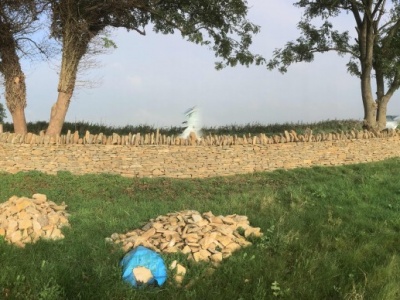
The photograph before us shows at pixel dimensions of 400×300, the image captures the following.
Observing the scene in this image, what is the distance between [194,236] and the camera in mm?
6422

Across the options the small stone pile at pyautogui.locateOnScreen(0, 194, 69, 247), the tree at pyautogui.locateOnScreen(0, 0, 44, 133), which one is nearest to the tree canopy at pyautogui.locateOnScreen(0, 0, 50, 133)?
the tree at pyautogui.locateOnScreen(0, 0, 44, 133)

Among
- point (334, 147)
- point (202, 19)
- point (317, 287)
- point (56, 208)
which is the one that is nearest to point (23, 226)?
point (56, 208)

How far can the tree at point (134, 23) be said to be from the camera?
642 inches

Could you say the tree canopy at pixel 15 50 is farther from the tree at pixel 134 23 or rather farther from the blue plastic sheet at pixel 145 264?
the blue plastic sheet at pixel 145 264

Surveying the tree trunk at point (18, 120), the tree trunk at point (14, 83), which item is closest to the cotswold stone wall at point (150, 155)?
the tree trunk at point (18, 120)

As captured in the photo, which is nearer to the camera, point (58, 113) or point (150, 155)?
point (150, 155)

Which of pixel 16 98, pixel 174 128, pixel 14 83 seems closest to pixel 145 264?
pixel 16 98

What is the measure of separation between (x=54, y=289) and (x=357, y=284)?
12.1ft

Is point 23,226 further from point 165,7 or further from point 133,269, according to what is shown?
point 165,7

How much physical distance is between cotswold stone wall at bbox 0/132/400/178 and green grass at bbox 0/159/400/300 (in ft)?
8.04

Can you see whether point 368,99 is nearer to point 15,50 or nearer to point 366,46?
point 366,46

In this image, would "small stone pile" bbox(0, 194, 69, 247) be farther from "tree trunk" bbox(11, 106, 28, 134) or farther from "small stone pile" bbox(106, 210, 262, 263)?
"tree trunk" bbox(11, 106, 28, 134)

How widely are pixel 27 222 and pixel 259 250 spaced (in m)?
3.75

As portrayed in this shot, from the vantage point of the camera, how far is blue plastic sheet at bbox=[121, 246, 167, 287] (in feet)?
18.0
